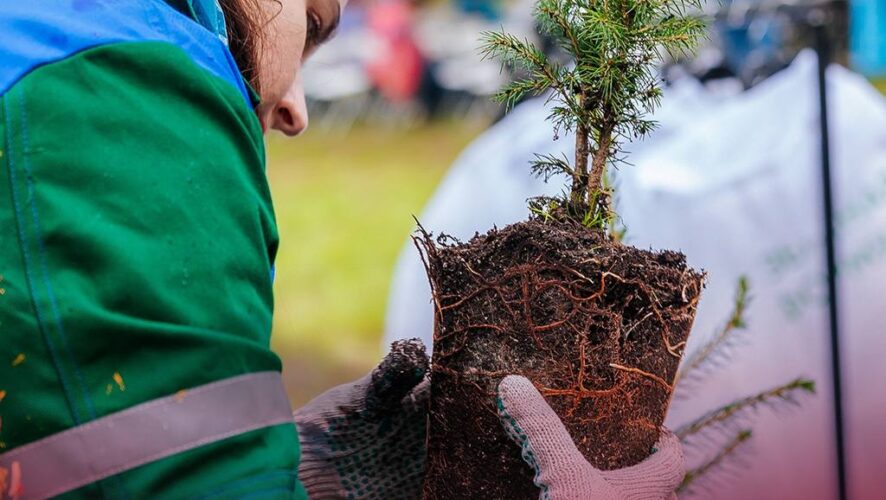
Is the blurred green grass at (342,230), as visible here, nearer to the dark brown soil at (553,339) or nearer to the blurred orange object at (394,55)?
the blurred orange object at (394,55)

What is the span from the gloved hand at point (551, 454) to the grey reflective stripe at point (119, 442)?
310mm

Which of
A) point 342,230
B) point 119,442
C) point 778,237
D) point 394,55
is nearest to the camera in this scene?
point 119,442

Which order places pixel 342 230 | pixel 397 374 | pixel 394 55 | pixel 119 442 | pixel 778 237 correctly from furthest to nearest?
pixel 394 55 → pixel 342 230 → pixel 778 237 → pixel 397 374 → pixel 119 442

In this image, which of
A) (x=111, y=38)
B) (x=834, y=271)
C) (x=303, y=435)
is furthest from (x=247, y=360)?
(x=834, y=271)

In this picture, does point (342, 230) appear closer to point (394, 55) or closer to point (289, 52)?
point (394, 55)

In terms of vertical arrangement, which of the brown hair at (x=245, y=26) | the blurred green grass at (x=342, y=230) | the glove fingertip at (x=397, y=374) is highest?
the blurred green grass at (x=342, y=230)

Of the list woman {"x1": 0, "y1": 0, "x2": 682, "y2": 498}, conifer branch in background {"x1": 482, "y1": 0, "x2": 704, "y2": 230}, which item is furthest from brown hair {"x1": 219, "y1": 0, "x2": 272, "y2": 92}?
conifer branch in background {"x1": 482, "y1": 0, "x2": 704, "y2": 230}

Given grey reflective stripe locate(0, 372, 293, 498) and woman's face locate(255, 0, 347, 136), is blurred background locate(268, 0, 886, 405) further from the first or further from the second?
grey reflective stripe locate(0, 372, 293, 498)

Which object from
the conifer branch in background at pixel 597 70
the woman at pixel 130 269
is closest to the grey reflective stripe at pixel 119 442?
the woman at pixel 130 269

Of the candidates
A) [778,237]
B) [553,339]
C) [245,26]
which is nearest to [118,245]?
[245,26]

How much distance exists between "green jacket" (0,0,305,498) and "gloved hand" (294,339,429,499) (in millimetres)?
356

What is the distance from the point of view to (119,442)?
73cm

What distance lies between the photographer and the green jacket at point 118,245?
28.8 inches

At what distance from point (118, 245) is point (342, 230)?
6.45 meters
